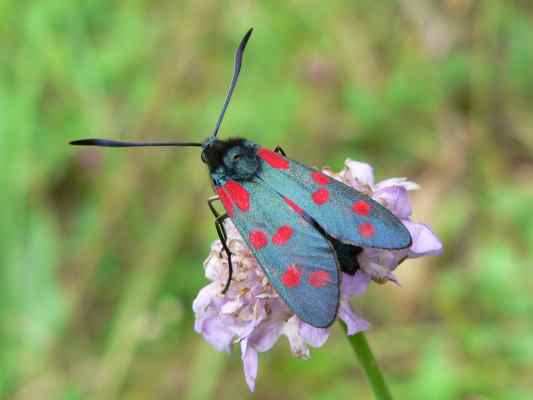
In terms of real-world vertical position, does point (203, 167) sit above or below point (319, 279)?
below

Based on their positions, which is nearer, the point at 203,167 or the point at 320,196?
the point at 320,196

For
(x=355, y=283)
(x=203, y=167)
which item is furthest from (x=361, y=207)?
(x=203, y=167)

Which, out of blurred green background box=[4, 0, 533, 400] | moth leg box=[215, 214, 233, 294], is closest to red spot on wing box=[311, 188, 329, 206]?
moth leg box=[215, 214, 233, 294]

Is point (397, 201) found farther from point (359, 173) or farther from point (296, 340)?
point (296, 340)

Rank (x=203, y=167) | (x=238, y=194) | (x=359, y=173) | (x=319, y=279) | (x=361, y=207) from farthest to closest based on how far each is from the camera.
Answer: (x=203, y=167)
(x=359, y=173)
(x=238, y=194)
(x=361, y=207)
(x=319, y=279)

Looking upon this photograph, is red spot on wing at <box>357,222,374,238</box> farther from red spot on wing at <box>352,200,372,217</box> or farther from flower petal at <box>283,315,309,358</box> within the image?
flower petal at <box>283,315,309,358</box>
